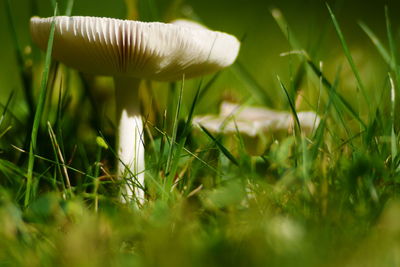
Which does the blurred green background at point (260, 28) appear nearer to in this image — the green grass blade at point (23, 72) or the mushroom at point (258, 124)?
the green grass blade at point (23, 72)

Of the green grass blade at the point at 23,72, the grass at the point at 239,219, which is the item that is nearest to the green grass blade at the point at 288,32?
the grass at the point at 239,219

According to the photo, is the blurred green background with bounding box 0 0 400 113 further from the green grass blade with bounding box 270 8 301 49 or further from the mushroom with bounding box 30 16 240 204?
the mushroom with bounding box 30 16 240 204

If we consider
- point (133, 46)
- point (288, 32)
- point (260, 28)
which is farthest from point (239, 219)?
point (260, 28)

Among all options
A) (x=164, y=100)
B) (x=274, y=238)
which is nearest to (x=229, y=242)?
(x=274, y=238)

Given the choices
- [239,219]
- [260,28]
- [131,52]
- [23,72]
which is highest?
[131,52]

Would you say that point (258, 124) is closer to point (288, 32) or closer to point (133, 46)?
point (288, 32)

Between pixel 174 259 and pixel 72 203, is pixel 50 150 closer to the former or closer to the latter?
pixel 72 203

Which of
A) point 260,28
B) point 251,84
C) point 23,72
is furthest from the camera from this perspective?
point 260,28
